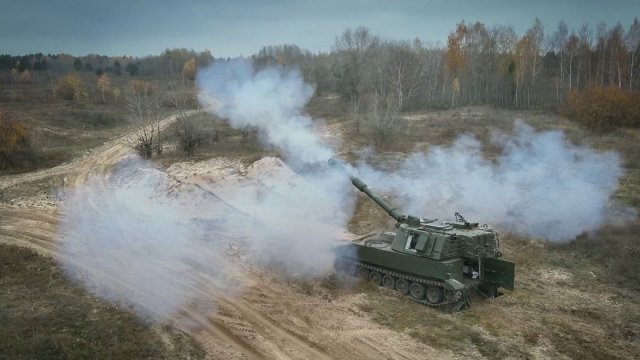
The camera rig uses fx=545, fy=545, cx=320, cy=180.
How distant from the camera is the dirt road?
13.0 meters

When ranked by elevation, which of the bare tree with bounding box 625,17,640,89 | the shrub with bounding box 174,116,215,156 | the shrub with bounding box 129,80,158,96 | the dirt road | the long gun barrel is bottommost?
the dirt road

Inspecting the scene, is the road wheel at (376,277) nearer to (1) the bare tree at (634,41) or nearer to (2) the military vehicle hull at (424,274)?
(2) the military vehicle hull at (424,274)

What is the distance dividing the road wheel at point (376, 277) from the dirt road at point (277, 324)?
48.4 inches

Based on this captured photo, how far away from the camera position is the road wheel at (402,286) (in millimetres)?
16719

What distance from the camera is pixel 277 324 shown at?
46.8 ft

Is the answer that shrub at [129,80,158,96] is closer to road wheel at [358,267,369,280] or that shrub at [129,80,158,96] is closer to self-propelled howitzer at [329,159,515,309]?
road wheel at [358,267,369,280]

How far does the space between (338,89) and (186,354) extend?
3846cm

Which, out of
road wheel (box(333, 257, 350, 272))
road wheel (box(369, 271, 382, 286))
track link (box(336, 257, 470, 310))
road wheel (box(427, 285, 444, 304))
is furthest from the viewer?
road wheel (box(333, 257, 350, 272))

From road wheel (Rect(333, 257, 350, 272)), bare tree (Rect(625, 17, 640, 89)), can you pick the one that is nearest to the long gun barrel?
road wheel (Rect(333, 257, 350, 272))

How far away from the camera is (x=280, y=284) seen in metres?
17.0

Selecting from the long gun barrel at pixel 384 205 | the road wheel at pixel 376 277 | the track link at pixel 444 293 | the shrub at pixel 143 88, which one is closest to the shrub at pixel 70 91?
the shrub at pixel 143 88

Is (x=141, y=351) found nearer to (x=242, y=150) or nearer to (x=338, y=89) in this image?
(x=242, y=150)

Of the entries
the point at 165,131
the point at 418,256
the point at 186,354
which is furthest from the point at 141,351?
the point at 165,131

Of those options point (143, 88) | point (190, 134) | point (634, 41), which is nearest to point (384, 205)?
point (190, 134)
